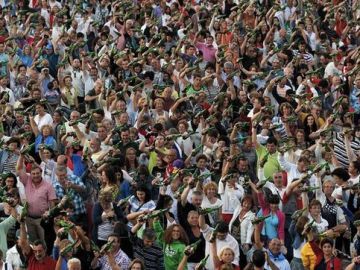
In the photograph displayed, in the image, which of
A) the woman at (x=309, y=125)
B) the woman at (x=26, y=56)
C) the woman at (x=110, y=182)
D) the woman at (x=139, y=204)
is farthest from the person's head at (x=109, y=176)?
the woman at (x=26, y=56)

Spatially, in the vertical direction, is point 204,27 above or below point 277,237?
below

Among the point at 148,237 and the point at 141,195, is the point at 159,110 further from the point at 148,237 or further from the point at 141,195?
the point at 148,237

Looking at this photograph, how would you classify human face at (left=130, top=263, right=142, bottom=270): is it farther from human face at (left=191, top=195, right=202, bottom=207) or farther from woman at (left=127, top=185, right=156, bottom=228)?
human face at (left=191, top=195, right=202, bottom=207)

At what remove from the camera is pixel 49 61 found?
59.8 ft

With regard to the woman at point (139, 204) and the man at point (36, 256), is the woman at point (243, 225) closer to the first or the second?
the woman at point (139, 204)

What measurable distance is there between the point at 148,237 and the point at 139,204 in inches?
36.0

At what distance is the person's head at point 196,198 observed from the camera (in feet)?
39.7

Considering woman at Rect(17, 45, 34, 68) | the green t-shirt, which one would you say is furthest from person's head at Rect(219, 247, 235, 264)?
woman at Rect(17, 45, 34, 68)

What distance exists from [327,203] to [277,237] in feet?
3.11

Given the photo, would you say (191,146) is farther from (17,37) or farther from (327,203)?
(17,37)

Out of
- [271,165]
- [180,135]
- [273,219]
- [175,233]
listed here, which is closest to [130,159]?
[180,135]

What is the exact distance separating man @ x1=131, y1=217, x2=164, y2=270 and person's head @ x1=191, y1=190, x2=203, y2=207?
920 millimetres

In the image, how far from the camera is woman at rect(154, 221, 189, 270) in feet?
36.5

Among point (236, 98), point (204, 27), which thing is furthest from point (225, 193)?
point (204, 27)
